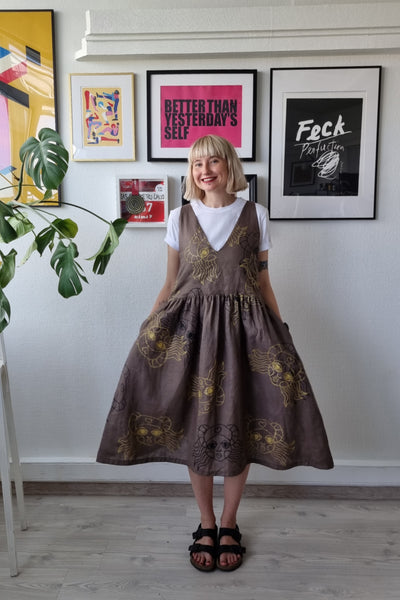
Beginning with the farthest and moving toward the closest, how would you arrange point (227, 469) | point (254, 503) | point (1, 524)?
1. point (254, 503)
2. point (1, 524)
3. point (227, 469)

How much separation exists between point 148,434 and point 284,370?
0.49m

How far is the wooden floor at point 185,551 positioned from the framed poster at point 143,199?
1130 mm

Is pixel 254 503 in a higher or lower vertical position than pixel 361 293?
lower

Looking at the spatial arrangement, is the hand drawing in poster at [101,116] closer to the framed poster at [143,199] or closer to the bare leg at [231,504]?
the framed poster at [143,199]

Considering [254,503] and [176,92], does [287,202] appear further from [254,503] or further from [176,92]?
[254,503]

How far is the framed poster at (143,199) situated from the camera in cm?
188

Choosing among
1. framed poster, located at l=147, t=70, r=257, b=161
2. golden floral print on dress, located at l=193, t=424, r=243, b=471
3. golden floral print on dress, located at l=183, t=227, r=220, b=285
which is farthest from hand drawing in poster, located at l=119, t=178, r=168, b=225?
golden floral print on dress, located at l=193, t=424, r=243, b=471

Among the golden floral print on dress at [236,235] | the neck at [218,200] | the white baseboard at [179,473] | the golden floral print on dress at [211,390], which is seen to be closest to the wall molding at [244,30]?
the neck at [218,200]

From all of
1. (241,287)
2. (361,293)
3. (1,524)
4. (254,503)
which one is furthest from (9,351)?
(361,293)

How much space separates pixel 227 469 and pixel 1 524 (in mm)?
945

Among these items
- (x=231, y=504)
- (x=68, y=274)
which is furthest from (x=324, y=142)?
(x=231, y=504)

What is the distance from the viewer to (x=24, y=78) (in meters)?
1.83

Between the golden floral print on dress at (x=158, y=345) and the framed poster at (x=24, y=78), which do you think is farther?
the framed poster at (x=24, y=78)

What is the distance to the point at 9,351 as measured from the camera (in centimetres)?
201
